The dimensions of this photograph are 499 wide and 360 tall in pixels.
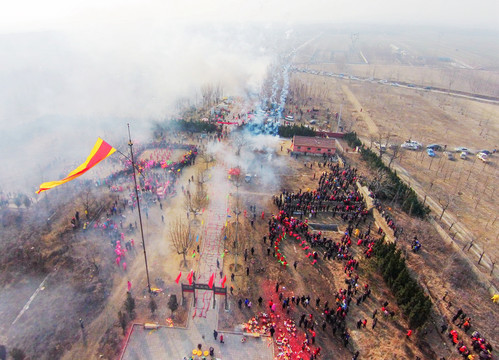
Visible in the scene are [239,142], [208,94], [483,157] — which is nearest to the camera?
[239,142]

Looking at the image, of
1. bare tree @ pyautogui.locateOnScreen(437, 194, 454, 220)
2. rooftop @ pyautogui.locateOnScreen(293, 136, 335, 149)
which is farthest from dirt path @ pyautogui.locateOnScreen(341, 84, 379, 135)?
bare tree @ pyautogui.locateOnScreen(437, 194, 454, 220)

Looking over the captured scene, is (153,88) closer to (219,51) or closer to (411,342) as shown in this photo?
(219,51)

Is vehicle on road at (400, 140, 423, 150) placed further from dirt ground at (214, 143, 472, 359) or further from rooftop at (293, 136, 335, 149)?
dirt ground at (214, 143, 472, 359)

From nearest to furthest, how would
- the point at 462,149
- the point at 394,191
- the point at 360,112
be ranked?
the point at 394,191 → the point at 462,149 → the point at 360,112

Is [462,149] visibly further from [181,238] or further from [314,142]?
[181,238]

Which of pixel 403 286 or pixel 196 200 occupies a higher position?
pixel 196 200

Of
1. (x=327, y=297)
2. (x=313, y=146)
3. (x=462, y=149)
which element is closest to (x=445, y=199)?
(x=313, y=146)

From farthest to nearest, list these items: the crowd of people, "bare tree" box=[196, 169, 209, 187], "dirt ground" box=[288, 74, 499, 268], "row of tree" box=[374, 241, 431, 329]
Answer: "dirt ground" box=[288, 74, 499, 268] → "bare tree" box=[196, 169, 209, 187] → the crowd of people → "row of tree" box=[374, 241, 431, 329]
